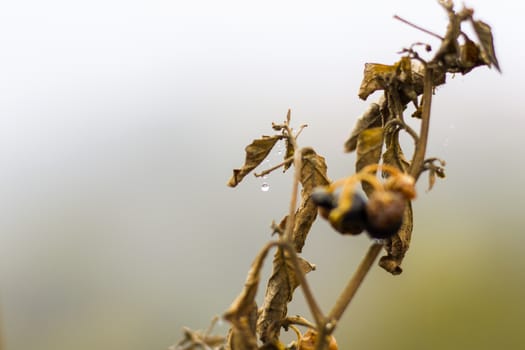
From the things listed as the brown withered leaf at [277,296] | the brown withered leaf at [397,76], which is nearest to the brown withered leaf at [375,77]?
the brown withered leaf at [397,76]

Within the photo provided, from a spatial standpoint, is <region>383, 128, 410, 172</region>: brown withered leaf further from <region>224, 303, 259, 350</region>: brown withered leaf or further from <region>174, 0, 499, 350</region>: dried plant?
<region>224, 303, 259, 350</region>: brown withered leaf

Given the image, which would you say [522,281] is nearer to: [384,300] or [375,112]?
[384,300]

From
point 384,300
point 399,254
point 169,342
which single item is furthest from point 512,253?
point 399,254

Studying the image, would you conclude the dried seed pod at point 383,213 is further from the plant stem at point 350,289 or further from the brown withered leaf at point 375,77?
the brown withered leaf at point 375,77

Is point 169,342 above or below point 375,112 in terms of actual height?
below

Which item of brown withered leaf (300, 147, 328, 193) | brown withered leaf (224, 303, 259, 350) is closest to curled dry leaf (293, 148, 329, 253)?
brown withered leaf (300, 147, 328, 193)

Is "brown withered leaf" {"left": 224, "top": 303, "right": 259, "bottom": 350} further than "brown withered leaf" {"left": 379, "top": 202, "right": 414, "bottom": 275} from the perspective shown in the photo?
No

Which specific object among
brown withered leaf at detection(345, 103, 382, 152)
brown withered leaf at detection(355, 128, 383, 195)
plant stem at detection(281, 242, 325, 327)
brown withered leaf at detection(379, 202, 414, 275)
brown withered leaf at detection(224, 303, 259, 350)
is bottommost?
brown withered leaf at detection(224, 303, 259, 350)
